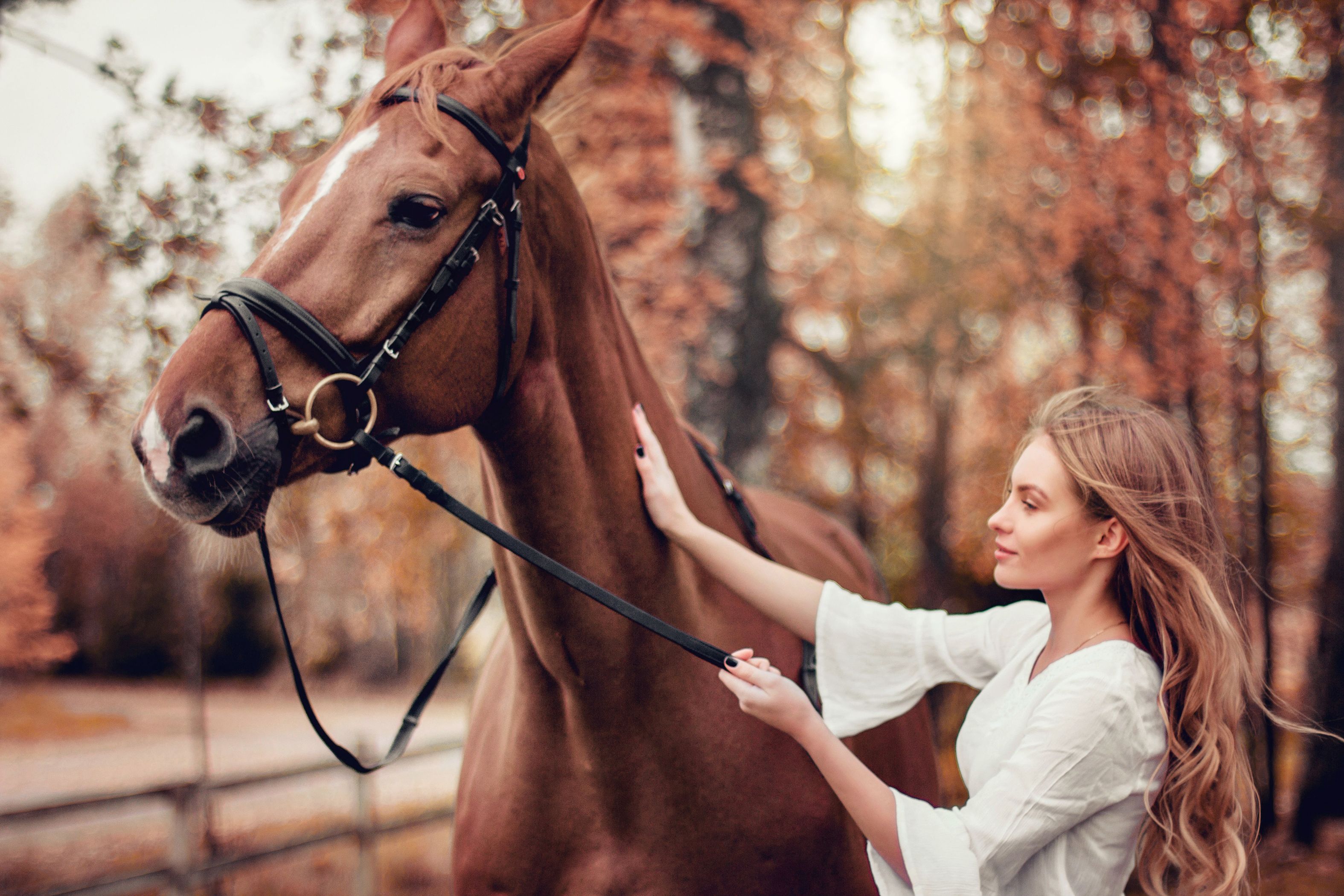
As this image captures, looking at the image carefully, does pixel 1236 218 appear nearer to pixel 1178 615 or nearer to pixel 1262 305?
pixel 1262 305

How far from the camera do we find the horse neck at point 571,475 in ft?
5.62

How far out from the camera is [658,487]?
1.85 metres

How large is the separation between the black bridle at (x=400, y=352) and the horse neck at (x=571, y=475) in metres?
0.06

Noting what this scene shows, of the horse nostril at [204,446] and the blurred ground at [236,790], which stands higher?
the horse nostril at [204,446]

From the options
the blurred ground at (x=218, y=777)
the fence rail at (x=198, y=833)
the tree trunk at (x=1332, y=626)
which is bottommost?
the blurred ground at (x=218, y=777)

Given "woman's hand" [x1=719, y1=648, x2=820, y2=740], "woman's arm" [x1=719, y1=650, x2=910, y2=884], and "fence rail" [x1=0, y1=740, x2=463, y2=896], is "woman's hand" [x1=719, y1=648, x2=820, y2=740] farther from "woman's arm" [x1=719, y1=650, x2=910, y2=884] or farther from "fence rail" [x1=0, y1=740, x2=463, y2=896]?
"fence rail" [x1=0, y1=740, x2=463, y2=896]

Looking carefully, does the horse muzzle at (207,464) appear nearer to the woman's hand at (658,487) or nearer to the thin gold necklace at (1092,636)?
the woman's hand at (658,487)

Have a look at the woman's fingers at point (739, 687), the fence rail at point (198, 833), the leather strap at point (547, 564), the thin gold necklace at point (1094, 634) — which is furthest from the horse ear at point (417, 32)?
the fence rail at point (198, 833)

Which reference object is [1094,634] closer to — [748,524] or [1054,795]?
[1054,795]

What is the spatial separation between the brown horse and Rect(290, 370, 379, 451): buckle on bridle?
28 mm

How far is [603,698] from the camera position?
70.0 inches

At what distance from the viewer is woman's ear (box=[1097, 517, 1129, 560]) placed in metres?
1.52

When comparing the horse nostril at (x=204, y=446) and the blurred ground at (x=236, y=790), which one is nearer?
the horse nostril at (x=204, y=446)

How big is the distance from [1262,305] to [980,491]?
16.8 ft
